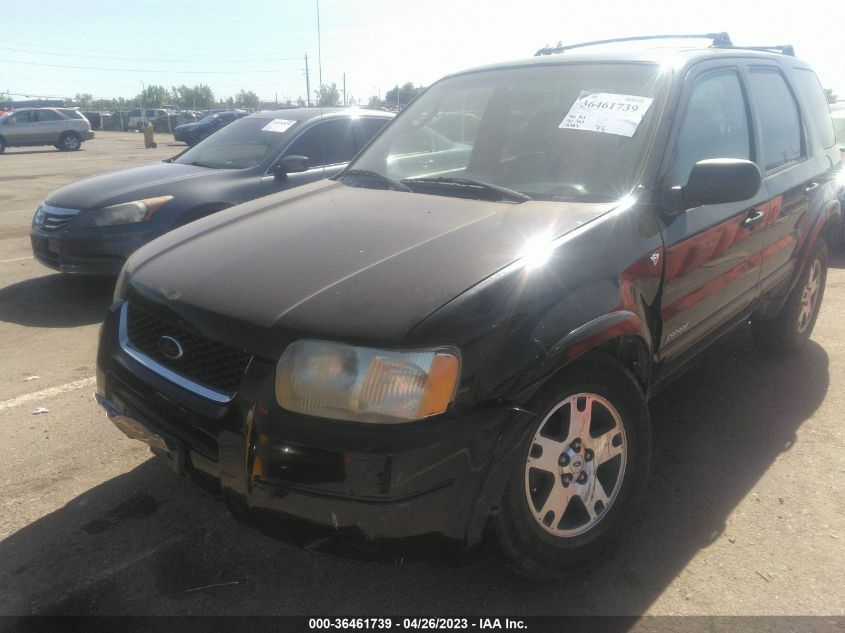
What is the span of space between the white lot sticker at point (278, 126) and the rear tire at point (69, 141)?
82.2ft

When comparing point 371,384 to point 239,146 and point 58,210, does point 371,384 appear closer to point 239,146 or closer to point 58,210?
point 58,210

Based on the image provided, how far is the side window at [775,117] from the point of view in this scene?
3674 millimetres

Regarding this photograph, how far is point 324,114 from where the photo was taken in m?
6.55

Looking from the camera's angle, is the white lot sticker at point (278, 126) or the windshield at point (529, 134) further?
the white lot sticker at point (278, 126)

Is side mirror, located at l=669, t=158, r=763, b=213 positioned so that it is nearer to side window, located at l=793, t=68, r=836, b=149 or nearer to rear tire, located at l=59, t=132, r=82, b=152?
side window, located at l=793, t=68, r=836, b=149

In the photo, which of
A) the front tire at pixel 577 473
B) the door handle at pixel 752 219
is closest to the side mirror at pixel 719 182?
the door handle at pixel 752 219

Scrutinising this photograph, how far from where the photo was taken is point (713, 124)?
3221 mm

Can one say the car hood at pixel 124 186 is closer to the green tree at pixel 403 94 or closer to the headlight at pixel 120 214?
the headlight at pixel 120 214

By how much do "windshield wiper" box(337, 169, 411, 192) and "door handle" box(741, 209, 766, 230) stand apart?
1596 millimetres

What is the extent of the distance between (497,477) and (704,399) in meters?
2.40

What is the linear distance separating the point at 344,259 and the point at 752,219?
2.09 m

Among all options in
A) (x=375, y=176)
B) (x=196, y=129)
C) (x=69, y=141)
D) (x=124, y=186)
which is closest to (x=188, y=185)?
(x=124, y=186)

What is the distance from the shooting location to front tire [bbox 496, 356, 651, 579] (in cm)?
215

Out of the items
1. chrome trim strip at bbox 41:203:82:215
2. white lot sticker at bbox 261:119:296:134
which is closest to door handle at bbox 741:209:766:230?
white lot sticker at bbox 261:119:296:134
